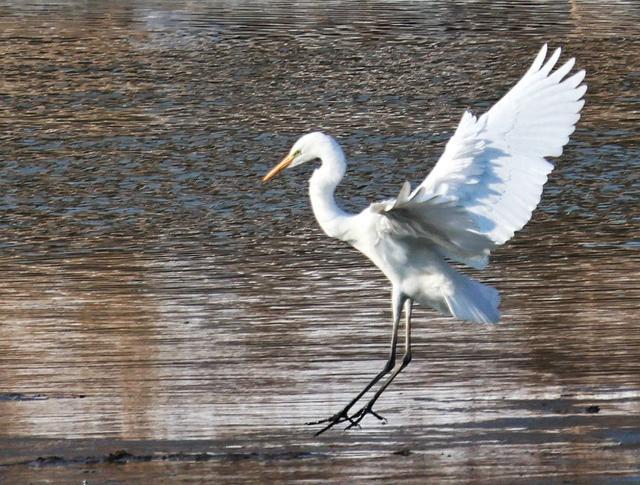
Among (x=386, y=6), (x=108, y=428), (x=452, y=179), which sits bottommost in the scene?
(x=386, y=6)

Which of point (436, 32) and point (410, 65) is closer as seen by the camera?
point (410, 65)

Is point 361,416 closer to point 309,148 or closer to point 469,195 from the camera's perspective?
point 469,195

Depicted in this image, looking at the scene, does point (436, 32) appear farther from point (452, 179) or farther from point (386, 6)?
point (452, 179)

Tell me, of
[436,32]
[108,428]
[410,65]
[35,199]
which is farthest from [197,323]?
[436,32]

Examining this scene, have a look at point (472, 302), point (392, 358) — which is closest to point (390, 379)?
point (392, 358)

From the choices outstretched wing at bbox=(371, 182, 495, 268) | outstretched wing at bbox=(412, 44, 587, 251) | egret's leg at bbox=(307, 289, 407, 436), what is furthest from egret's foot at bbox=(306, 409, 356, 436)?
outstretched wing at bbox=(412, 44, 587, 251)

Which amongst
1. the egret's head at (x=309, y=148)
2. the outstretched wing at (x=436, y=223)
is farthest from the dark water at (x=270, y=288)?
the egret's head at (x=309, y=148)

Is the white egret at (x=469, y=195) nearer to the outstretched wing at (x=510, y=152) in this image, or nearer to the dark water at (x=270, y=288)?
the outstretched wing at (x=510, y=152)

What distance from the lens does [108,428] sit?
8.38 m

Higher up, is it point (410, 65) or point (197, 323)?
point (197, 323)

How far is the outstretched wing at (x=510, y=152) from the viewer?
8.61 m

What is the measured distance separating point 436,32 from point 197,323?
20.6 meters

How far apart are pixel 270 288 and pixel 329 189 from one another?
303 cm

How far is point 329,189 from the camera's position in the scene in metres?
9.08
